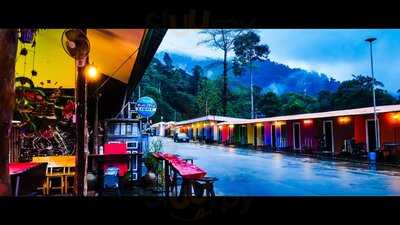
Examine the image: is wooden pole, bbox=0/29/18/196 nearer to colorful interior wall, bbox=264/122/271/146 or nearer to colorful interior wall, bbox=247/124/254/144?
colorful interior wall, bbox=264/122/271/146

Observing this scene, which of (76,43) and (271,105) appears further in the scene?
(271,105)

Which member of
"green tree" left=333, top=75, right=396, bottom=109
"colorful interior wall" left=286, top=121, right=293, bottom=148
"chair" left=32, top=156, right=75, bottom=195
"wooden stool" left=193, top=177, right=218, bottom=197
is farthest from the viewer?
"green tree" left=333, top=75, right=396, bottom=109

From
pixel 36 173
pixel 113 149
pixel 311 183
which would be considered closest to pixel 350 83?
pixel 311 183

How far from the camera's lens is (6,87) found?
2.51m

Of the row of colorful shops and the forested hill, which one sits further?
the row of colorful shops

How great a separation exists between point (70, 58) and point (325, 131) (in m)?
14.1

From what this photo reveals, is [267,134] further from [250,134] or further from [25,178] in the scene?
[25,178]

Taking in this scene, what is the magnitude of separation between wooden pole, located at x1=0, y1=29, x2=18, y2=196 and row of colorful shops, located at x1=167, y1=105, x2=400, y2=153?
42.6 feet

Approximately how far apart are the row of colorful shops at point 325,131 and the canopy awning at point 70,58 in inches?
426

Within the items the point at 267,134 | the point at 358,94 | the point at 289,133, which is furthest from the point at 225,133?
the point at 358,94

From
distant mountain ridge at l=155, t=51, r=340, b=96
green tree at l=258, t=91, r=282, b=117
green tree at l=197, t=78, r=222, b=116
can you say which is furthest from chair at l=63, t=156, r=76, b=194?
green tree at l=258, t=91, r=282, b=117

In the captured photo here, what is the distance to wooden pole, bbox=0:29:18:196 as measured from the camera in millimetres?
2488
